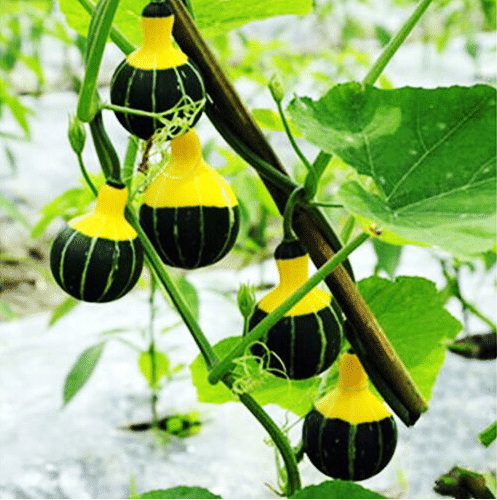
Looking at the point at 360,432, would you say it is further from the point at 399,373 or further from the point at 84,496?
the point at 84,496

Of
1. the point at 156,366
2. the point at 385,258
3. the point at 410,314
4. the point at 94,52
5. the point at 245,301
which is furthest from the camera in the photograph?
the point at 156,366

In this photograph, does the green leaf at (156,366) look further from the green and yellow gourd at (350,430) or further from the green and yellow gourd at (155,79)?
the green and yellow gourd at (155,79)

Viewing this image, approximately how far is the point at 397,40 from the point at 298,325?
0.16 meters

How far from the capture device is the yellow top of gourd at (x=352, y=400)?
65cm

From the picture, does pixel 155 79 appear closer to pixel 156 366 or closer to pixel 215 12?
pixel 215 12

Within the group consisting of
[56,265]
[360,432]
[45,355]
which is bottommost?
[45,355]

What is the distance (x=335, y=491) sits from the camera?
633 millimetres

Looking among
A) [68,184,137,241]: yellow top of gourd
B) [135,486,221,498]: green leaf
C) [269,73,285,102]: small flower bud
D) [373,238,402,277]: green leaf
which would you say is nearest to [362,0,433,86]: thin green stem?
[269,73,285,102]: small flower bud

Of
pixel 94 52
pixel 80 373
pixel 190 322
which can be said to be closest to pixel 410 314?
pixel 190 322

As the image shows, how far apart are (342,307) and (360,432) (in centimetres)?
9

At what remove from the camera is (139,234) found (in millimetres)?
599

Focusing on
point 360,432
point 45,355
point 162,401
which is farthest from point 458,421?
point 360,432

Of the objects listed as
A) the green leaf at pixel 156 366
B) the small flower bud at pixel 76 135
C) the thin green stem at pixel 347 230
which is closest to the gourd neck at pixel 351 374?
the thin green stem at pixel 347 230

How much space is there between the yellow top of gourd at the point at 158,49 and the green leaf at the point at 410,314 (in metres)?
0.26
